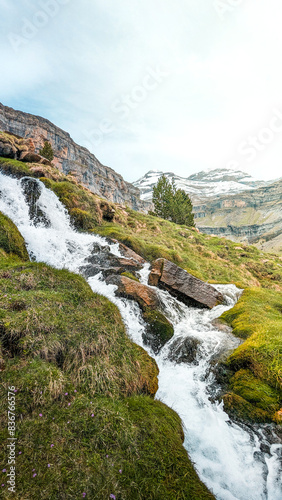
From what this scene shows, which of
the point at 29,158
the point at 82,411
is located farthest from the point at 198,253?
the point at 82,411

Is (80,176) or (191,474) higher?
(80,176)

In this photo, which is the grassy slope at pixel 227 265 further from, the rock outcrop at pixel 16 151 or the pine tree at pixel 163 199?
the pine tree at pixel 163 199

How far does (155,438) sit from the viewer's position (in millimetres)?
4082

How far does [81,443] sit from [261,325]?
29.1 ft

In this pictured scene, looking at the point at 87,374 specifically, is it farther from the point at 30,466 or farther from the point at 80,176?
the point at 80,176

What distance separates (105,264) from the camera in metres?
16.3

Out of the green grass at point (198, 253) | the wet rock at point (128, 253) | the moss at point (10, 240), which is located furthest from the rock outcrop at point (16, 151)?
the moss at point (10, 240)

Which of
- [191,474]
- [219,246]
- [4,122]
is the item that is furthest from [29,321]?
[4,122]

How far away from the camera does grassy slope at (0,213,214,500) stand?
3119mm

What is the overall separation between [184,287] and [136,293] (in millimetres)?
4845

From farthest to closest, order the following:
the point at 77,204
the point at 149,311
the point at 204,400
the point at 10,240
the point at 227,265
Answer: the point at 227,265
the point at 77,204
the point at 10,240
the point at 149,311
the point at 204,400

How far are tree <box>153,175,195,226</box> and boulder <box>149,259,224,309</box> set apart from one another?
3541cm

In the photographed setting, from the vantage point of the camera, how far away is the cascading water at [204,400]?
4.63 meters

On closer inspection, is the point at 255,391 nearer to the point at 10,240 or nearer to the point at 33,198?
the point at 10,240
